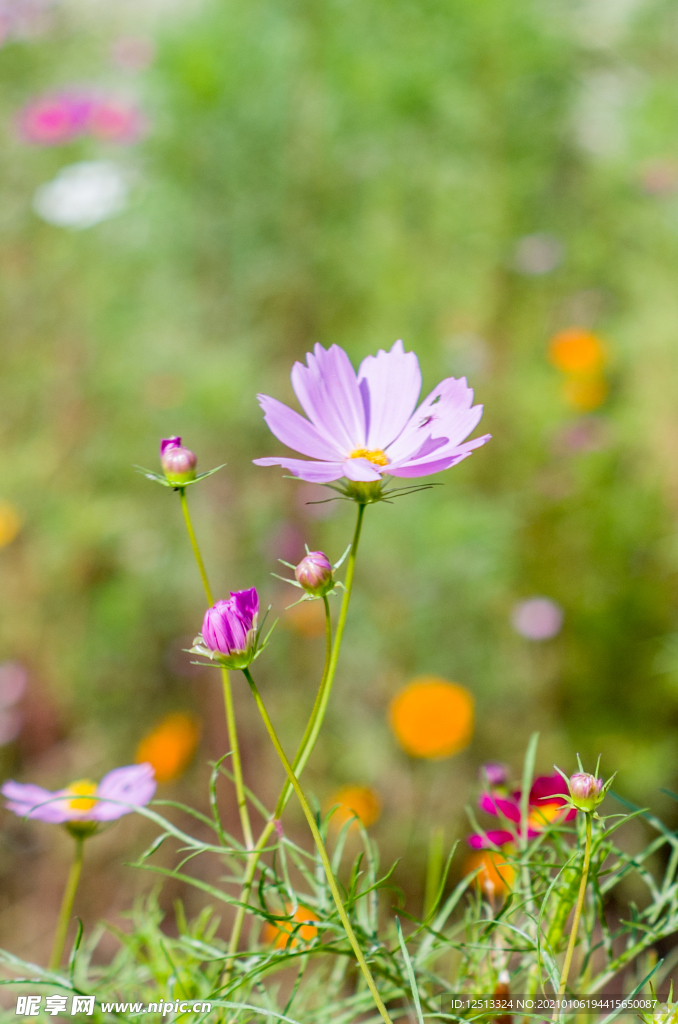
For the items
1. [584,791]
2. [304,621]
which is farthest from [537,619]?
[584,791]

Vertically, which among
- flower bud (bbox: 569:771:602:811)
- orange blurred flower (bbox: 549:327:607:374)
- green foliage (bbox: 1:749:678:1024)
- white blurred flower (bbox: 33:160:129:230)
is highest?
white blurred flower (bbox: 33:160:129:230)

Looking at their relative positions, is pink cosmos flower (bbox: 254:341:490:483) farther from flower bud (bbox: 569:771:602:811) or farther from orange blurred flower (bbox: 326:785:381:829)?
orange blurred flower (bbox: 326:785:381:829)

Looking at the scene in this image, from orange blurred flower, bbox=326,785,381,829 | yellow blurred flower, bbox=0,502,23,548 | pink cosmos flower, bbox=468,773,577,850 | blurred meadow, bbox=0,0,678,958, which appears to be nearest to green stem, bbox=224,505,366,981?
pink cosmos flower, bbox=468,773,577,850

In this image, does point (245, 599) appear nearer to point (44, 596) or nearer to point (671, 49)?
point (44, 596)

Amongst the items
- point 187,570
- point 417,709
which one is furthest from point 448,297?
point 417,709

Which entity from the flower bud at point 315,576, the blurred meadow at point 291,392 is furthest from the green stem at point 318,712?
the blurred meadow at point 291,392

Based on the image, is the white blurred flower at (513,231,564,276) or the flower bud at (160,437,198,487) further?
the white blurred flower at (513,231,564,276)

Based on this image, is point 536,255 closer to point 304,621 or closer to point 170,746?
point 304,621
